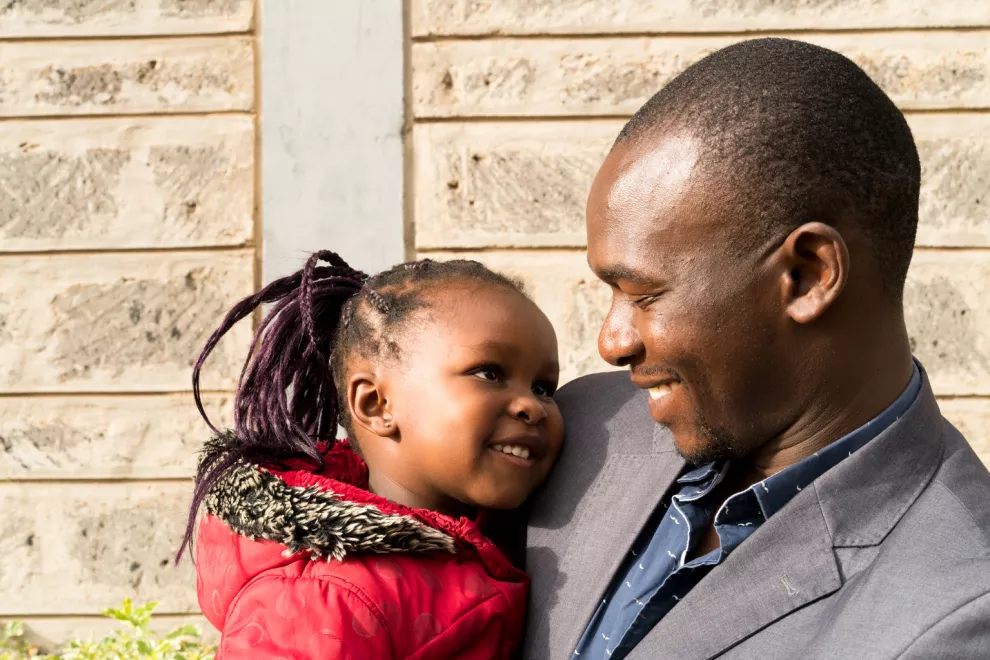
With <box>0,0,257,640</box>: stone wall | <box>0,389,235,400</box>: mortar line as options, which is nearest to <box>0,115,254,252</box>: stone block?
<box>0,0,257,640</box>: stone wall

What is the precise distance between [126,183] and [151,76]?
0.42 metres

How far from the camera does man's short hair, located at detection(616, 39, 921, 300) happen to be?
162cm

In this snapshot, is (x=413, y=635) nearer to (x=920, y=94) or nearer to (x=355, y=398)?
(x=355, y=398)

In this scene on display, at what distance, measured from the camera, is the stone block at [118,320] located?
3.79m

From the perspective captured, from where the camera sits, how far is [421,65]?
12.3ft

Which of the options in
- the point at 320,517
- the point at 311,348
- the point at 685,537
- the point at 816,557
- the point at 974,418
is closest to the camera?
the point at 816,557

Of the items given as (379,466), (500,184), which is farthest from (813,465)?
(500,184)

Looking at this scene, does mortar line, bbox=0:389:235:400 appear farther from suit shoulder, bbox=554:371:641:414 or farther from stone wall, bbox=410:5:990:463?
suit shoulder, bbox=554:371:641:414

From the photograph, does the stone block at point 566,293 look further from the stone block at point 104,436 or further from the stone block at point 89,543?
the stone block at point 89,543

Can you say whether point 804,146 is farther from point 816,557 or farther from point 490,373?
point 490,373

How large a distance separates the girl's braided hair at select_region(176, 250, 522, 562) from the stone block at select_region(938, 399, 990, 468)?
2165 millimetres

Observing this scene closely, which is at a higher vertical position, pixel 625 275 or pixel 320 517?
pixel 625 275

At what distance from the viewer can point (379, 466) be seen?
7.49 ft

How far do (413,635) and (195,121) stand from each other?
255 centimetres
